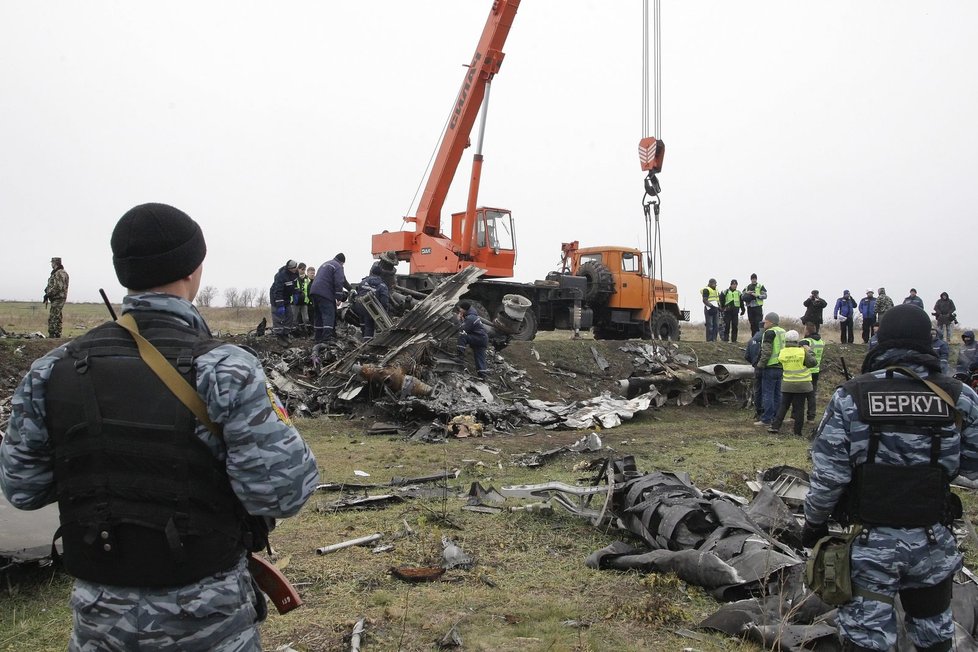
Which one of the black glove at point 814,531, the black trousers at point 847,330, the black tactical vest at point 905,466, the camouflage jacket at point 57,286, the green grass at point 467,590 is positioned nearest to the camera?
the black tactical vest at point 905,466

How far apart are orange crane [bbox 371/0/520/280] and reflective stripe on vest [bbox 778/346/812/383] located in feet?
22.5

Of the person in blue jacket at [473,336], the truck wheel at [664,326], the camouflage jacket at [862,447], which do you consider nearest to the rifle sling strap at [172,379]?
the camouflage jacket at [862,447]

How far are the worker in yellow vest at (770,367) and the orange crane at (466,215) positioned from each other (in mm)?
6313

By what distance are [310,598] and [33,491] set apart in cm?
241

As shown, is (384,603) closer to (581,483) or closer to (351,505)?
(351,505)

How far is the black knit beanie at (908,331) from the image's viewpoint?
9.49 feet

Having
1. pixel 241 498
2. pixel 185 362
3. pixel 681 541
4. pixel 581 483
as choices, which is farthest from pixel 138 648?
pixel 581 483

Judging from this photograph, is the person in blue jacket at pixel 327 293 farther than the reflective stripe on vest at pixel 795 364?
Yes

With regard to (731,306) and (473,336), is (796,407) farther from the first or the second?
(731,306)

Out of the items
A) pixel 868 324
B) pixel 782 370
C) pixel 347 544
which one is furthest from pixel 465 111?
pixel 868 324

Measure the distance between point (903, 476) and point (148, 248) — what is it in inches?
111

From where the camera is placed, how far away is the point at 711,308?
19969mm

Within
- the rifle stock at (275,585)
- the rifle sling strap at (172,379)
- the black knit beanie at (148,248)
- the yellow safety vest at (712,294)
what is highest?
the yellow safety vest at (712,294)

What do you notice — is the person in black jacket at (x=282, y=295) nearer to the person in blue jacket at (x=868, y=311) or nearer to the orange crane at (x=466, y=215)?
the orange crane at (x=466, y=215)
